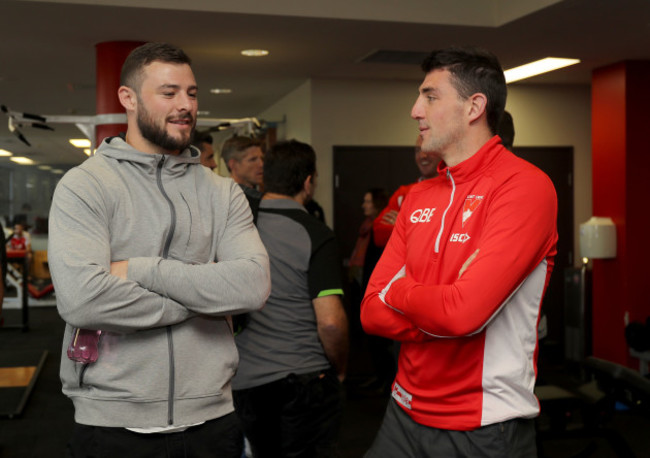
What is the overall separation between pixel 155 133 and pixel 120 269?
13.7 inches

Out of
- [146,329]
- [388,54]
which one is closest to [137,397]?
Answer: [146,329]

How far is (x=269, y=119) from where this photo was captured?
336 inches

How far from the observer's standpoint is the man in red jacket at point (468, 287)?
147 centimetres

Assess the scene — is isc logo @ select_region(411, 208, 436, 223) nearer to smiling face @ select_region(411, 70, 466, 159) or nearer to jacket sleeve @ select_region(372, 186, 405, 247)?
smiling face @ select_region(411, 70, 466, 159)

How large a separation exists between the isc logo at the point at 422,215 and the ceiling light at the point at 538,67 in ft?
15.0

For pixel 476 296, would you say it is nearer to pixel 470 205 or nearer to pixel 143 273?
pixel 470 205

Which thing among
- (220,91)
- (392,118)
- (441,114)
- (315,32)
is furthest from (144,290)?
(220,91)

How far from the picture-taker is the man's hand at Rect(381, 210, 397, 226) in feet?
12.4

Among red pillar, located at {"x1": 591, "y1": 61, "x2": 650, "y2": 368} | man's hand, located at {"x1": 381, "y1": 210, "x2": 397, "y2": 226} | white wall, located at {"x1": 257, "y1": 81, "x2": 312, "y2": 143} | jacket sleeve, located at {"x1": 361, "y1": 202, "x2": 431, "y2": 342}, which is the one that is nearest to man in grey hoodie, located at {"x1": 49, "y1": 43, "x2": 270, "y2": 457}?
jacket sleeve, located at {"x1": 361, "y1": 202, "x2": 431, "y2": 342}

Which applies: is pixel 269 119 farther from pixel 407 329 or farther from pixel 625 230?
pixel 407 329

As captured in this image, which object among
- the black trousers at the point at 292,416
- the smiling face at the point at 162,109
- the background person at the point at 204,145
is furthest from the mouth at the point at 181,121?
the background person at the point at 204,145

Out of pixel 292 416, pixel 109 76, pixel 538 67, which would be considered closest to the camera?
pixel 292 416

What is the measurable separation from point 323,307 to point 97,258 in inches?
39.7

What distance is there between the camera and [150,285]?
1544mm
